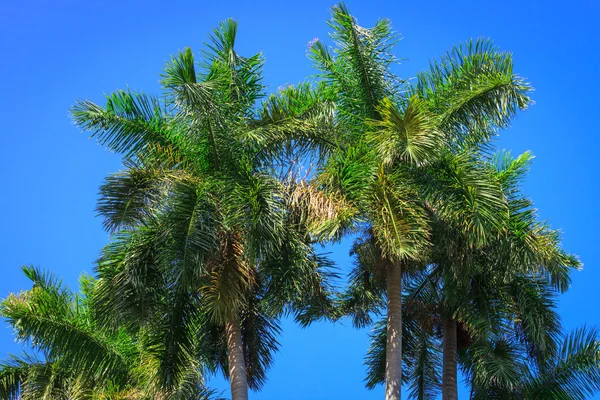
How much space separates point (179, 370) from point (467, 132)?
7.35 meters

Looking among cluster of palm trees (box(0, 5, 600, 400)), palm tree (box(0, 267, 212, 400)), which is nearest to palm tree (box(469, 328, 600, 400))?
cluster of palm trees (box(0, 5, 600, 400))

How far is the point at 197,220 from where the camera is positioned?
55.7ft

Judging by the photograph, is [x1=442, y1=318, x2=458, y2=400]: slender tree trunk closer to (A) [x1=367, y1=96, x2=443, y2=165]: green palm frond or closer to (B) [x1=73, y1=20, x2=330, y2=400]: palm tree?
(B) [x1=73, y1=20, x2=330, y2=400]: palm tree

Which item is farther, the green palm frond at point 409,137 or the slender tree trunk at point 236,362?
the slender tree trunk at point 236,362

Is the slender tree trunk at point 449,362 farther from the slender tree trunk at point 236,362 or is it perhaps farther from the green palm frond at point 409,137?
the green palm frond at point 409,137

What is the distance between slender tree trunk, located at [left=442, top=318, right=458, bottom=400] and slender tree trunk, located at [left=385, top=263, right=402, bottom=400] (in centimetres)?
271

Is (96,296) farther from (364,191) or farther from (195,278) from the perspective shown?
(364,191)

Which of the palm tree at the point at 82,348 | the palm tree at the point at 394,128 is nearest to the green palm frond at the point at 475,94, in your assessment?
the palm tree at the point at 394,128

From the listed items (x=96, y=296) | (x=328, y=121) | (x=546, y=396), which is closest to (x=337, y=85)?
(x=328, y=121)

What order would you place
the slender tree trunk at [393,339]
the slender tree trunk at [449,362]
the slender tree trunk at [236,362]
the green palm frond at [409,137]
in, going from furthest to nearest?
the slender tree trunk at [449,362]
the slender tree trunk at [236,362]
the slender tree trunk at [393,339]
the green palm frond at [409,137]

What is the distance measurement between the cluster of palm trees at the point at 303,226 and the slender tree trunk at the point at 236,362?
4 centimetres

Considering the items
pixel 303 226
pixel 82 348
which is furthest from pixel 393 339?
pixel 82 348

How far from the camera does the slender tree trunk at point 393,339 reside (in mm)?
17697

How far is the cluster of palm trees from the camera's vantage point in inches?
675
